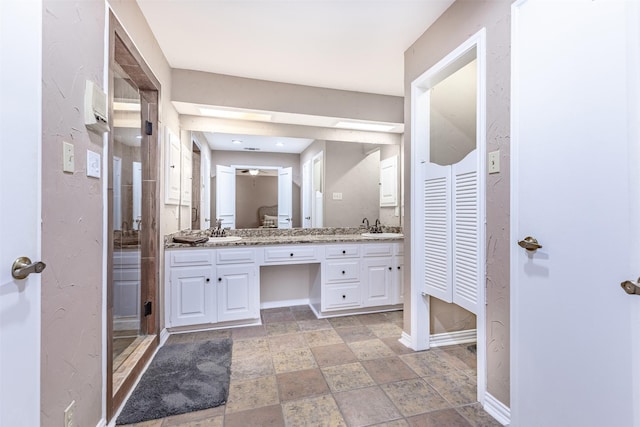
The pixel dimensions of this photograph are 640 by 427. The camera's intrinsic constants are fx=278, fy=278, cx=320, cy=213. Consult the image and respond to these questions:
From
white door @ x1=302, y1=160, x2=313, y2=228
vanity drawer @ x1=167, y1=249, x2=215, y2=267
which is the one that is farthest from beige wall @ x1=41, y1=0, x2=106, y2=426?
white door @ x1=302, y1=160, x2=313, y2=228

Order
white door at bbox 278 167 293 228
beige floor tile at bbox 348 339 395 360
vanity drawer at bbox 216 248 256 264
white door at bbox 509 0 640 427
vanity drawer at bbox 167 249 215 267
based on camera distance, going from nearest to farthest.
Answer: white door at bbox 509 0 640 427 < beige floor tile at bbox 348 339 395 360 < vanity drawer at bbox 167 249 215 267 < vanity drawer at bbox 216 248 256 264 < white door at bbox 278 167 293 228

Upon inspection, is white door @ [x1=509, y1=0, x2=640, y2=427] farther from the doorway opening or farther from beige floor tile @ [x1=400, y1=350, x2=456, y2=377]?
beige floor tile @ [x1=400, y1=350, x2=456, y2=377]

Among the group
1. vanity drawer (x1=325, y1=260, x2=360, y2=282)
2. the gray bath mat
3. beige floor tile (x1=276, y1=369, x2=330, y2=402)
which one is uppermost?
vanity drawer (x1=325, y1=260, x2=360, y2=282)

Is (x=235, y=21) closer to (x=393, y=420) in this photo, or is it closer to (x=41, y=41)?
(x=41, y=41)

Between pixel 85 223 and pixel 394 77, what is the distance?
110 inches

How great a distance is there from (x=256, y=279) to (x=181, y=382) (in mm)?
1037

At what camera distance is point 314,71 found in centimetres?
269

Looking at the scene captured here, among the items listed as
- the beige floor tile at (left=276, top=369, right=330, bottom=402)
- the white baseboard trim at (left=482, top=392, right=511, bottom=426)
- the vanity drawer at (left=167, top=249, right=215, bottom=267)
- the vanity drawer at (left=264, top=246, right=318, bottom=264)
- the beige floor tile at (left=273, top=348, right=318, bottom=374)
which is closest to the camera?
the white baseboard trim at (left=482, top=392, right=511, bottom=426)

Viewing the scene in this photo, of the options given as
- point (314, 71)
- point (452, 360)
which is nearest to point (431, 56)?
point (314, 71)

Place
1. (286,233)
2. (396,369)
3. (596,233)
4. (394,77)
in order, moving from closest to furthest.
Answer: (596,233)
(396,369)
(394,77)
(286,233)

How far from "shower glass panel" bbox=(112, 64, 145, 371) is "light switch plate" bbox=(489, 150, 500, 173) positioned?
8.00 ft

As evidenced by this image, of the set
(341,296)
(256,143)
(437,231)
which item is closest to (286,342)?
(341,296)

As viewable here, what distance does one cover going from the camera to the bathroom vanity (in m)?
2.48

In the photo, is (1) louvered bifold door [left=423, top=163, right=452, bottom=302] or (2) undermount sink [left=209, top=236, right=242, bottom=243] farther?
(2) undermount sink [left=209, top=236, right=242, bottom=243]
